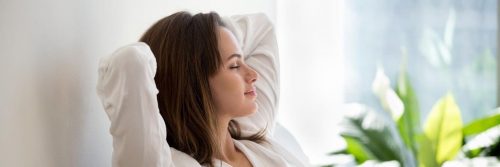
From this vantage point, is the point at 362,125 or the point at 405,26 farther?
the point at 405,26

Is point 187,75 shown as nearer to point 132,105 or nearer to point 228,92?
point 228,92

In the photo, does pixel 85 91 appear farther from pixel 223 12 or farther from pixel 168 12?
pixel 223 12

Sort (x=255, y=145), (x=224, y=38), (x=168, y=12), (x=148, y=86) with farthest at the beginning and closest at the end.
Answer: (x=168, y=12) < (x=255, y=145) < (x=224, y=38) < (x=148, y=86)

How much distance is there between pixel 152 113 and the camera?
1394 millimetres

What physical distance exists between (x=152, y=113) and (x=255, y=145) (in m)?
0.51

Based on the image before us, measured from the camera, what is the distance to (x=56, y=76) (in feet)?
4.66

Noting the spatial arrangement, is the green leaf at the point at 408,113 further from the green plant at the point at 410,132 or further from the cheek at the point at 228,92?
the cheek at the point at 228,92

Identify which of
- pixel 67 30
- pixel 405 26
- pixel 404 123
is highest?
pixel 67 30

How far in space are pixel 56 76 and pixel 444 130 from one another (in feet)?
6.84

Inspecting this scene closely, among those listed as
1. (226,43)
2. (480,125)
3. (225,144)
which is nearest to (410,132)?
(480,125)

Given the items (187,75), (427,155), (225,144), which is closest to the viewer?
(187,75)

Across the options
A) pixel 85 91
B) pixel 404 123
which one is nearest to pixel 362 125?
pixel 404 123

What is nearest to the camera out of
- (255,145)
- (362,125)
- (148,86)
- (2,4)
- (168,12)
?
(2,4)

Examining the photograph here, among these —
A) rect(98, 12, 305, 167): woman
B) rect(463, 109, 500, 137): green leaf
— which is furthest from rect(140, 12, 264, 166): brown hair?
rect(463, 109, 500, 137): green leaf
